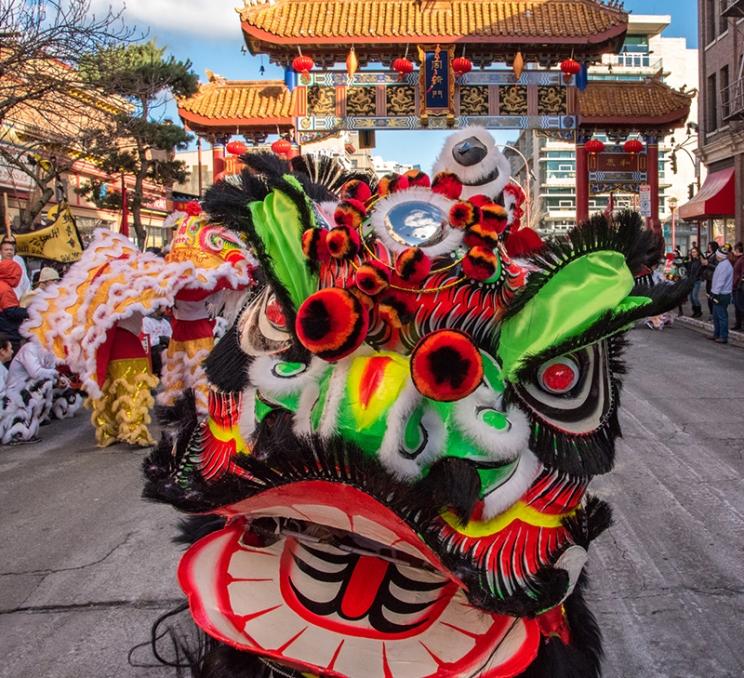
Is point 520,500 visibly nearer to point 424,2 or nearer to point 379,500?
point 379,500

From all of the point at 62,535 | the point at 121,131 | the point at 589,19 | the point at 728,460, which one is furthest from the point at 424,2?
the point at 62,535

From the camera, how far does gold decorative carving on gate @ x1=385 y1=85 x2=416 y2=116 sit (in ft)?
68.1

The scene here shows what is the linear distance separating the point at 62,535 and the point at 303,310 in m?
3.55

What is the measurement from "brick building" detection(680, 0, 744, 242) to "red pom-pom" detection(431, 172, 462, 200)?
23.4 metres

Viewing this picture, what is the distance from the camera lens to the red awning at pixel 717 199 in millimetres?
25547

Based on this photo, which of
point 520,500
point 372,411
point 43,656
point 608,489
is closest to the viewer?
point 372,411

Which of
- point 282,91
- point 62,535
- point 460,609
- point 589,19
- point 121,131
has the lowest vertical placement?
point 62,535

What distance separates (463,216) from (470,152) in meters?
0.36

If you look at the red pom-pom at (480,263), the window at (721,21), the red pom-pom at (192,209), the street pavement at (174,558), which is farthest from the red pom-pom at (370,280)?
the window at (721,21)

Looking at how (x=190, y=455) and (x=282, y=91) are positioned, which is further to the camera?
(x=282, y=91)

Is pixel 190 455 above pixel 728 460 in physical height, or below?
above

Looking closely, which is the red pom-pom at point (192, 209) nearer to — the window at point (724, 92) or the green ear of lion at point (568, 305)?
the green ear of lion at point (568, 305)

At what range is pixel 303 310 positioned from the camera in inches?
71.4

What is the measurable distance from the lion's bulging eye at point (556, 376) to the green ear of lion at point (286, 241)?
629 millimetres
